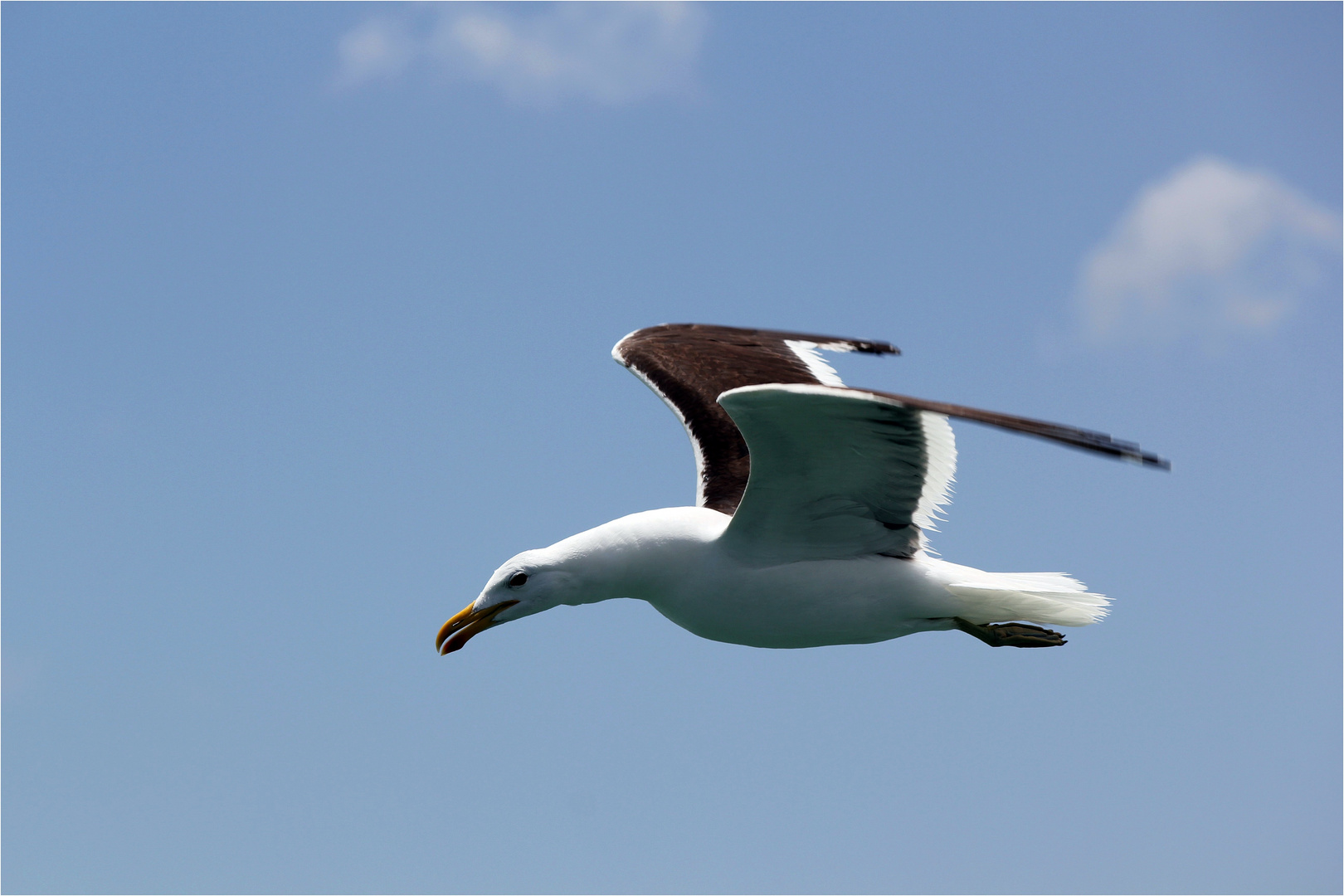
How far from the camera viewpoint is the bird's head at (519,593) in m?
7.96

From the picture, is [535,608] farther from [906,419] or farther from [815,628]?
[906,419]

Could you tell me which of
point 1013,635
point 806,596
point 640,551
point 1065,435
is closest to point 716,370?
point 640,551

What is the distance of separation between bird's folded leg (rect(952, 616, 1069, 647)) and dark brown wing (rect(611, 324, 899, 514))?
200 cm

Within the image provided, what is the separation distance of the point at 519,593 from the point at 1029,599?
3418 millimetres

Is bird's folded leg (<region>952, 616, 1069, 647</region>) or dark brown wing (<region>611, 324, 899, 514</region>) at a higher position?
dark brown wing (<region>611, 324, 899, 514</region>)

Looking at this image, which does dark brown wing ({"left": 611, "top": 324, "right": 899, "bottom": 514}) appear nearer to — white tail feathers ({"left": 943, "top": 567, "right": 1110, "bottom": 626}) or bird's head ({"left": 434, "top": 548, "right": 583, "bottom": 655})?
bird's head ({"left": 434, "top": 548, "right": 583, "bottom": 655})

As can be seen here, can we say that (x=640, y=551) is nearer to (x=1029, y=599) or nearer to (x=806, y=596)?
(x=806, y=596)

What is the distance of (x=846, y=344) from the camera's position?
35.9 feet

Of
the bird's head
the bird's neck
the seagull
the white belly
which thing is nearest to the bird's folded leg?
the seagull

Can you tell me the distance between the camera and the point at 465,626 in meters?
8.17

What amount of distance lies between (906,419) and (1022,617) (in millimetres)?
2175

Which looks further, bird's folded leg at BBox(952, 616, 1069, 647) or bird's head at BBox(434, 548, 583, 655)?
bird's folded leg at BBox(952, 616, 1069, 647)

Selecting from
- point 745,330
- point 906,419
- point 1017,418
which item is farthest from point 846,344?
point 1017,418

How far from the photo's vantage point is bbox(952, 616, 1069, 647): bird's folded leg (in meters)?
8.27
